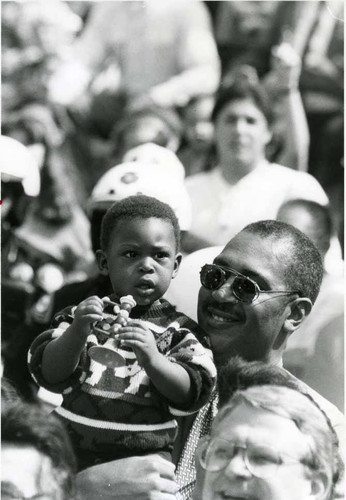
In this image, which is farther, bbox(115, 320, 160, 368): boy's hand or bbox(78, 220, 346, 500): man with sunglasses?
bbox(78, 220, 346, 500): man with sunglasses

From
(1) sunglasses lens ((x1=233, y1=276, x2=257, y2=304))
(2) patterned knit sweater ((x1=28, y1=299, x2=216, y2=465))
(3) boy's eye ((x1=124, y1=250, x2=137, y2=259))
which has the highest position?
(3) boy's eye ((x1=124, y1=250, x2=137, y2=259))

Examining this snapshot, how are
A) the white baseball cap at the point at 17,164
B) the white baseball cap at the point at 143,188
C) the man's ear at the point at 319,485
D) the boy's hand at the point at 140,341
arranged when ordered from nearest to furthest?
1. the boy's hand at the point at 140,341
2. the man's ear at the point at 319,485
3. the white baseball cap at the point at 143,188
4. the white baseball cap at the point at 17,164

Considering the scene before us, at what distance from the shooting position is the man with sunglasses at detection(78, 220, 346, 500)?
1.88 meters

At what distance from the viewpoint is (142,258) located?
72.5 inches

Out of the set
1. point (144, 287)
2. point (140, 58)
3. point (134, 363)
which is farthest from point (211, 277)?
point (140, 58)

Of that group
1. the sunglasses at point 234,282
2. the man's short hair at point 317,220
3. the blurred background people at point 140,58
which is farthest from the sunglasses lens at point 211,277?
the blurred background people at point 140,58

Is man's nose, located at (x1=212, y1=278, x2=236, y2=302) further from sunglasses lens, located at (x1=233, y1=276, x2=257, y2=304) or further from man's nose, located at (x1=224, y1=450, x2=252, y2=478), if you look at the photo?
man's nose, located at (x1=224, y1=450, x2=252, y2=478)

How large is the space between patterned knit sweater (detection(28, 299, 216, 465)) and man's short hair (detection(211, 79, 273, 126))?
0.97m

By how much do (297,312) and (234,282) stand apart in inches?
6.8

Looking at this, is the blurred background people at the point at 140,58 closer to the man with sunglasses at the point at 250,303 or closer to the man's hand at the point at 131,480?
the man with sunglasses at the point at 250,303

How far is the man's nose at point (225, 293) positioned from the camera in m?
1.89

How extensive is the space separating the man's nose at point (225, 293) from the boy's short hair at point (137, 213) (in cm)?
14

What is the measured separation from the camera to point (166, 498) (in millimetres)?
1810

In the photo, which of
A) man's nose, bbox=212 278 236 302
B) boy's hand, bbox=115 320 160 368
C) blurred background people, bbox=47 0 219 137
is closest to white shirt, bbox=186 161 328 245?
blurred background people, bbox=47 0 219 137
